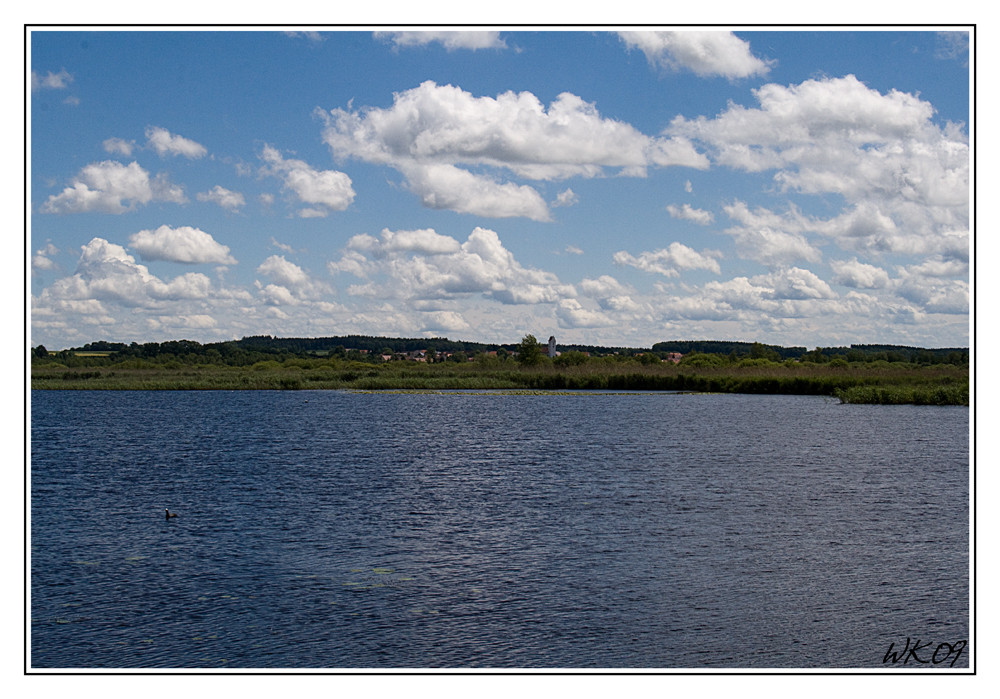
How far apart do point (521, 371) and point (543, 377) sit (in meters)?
8.31

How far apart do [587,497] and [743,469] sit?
9712 mm

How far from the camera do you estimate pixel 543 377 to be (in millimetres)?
106000

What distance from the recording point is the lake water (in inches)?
595

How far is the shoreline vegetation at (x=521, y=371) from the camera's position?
82.2 m

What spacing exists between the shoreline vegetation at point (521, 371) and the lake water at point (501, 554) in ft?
130
